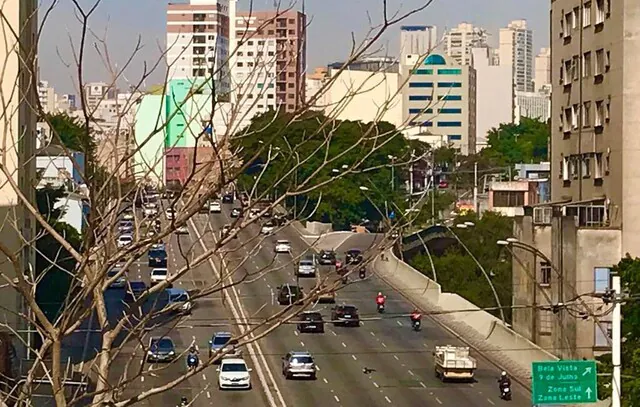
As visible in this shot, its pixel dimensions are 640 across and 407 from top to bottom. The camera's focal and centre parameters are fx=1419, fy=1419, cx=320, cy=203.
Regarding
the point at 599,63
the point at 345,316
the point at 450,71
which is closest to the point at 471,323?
the point at 345,316

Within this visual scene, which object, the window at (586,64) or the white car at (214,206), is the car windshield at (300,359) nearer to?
the window at (586,64)

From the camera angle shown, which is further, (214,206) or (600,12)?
(600,12)

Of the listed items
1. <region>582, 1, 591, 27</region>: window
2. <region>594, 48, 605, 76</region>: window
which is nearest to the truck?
<region>594, 48, 605, 76</region>: window

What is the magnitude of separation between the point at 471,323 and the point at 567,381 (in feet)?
86.2

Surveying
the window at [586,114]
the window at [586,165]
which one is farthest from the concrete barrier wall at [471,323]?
the window at [586,114]

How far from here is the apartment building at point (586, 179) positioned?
36781mm

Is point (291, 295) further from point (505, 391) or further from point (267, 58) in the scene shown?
point (505, 391)

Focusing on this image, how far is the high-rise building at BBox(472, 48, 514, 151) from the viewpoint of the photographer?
590ft

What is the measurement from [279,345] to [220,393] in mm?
7884

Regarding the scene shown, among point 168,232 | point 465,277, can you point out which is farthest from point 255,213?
point 465,277

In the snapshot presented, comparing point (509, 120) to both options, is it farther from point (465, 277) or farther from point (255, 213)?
point (255, 213)

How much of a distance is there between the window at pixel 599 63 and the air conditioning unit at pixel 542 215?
13.2 ft

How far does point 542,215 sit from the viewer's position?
40344 mm

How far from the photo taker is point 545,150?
12344 cm
